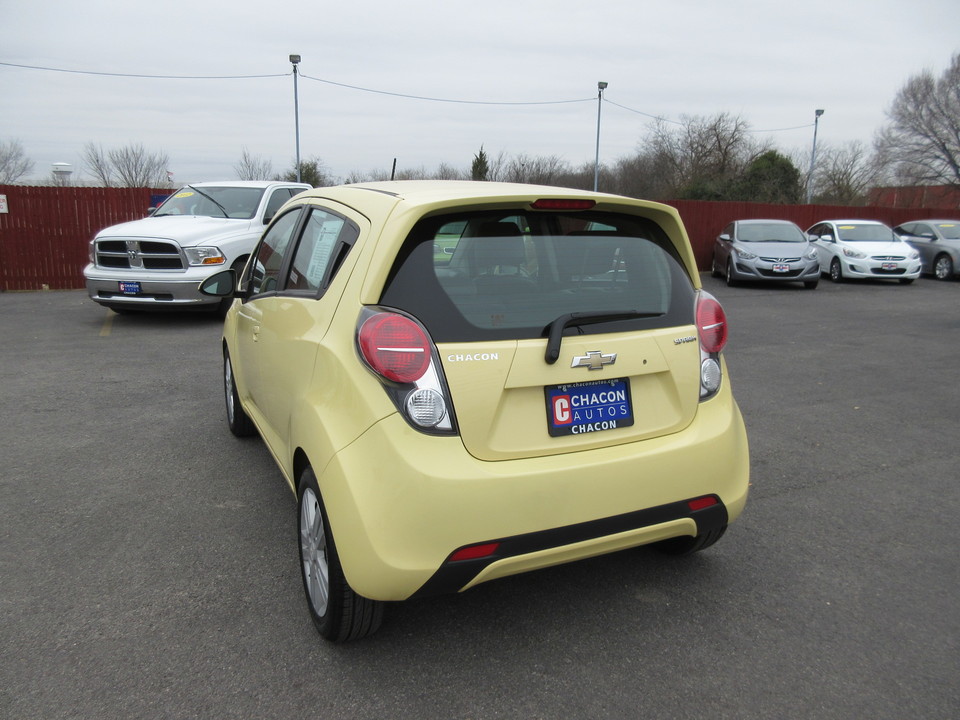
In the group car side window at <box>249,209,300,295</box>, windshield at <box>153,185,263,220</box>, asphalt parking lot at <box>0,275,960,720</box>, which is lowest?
asphalt parking lot at <box>0,275,960,720</box>

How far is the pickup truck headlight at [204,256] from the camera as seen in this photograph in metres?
9.54

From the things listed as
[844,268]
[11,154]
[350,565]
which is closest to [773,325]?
[844,268]

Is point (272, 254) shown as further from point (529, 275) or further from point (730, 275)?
point (730, 275)

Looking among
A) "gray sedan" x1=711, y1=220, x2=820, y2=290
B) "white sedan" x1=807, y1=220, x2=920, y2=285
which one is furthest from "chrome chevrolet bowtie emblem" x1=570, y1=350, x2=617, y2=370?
"white sedan" x1=807, y1=220, x2=920, y2=285

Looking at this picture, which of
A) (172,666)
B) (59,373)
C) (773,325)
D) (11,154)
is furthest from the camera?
(11,154)

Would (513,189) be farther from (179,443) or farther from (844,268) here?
(844,268)

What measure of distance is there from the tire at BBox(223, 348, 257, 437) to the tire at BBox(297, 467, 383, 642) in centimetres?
217

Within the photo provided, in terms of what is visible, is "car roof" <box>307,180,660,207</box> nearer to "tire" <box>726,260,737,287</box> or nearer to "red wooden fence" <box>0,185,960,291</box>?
"red wooden fence" <box>0,185,960,291</box>

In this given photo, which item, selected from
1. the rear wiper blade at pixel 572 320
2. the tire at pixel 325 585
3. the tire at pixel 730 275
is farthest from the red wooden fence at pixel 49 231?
the rear wiper blade at pixel 572 320

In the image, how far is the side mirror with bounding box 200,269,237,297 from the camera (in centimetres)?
441

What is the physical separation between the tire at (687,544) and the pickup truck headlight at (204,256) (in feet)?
25.7

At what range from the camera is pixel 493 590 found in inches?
123

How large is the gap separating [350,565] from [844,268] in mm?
18183

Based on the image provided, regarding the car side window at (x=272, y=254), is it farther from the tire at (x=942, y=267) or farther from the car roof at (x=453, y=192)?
the tire at (x=942, y=267)
